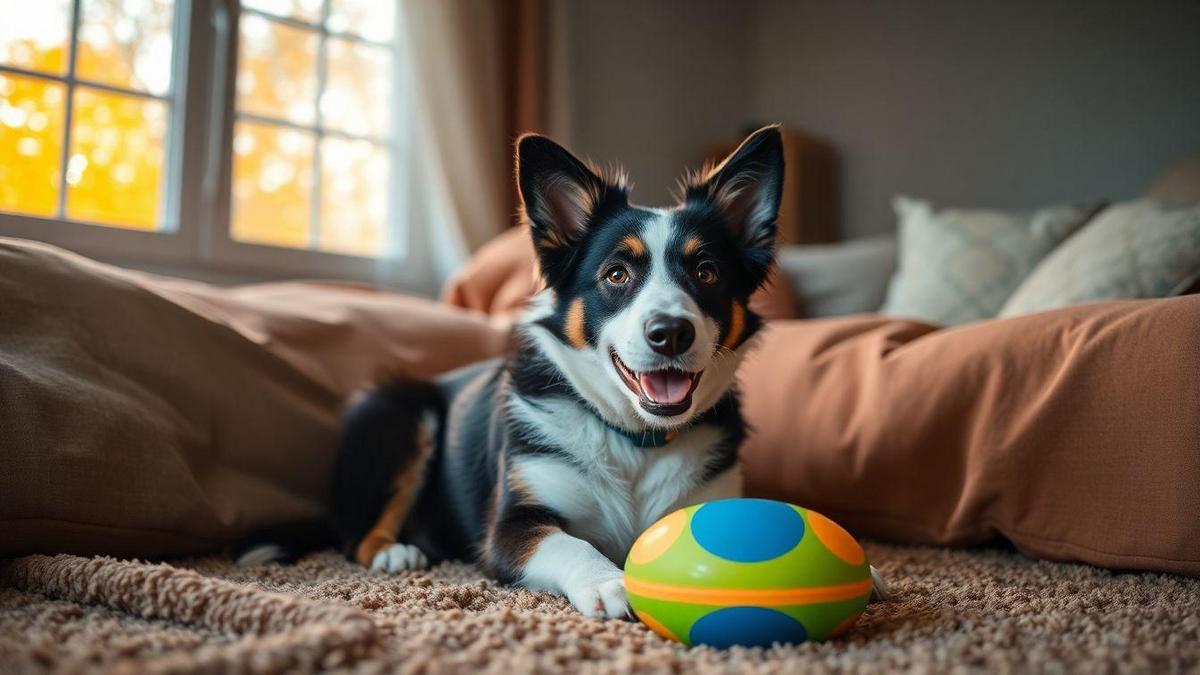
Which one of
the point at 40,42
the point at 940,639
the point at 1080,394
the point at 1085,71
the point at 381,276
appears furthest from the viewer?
the point at 1085,71

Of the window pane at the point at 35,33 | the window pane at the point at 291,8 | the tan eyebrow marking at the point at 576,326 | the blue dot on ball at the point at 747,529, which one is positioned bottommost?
the blue dot on ball at the point at 747,529

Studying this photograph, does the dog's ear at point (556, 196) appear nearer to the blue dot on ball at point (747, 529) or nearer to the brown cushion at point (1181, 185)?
the blue dot on ball at point (747, 529)

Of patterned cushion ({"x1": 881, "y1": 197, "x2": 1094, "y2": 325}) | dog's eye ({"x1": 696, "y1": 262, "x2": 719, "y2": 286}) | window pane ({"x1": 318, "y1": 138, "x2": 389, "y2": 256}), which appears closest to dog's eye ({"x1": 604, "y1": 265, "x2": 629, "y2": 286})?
dog's eye ({"x1": 696, "y1": 262, "x2": 719, "y2": 286})

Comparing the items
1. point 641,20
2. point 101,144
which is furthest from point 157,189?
point 641,20

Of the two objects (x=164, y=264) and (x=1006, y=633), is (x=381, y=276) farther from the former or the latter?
(x=1006, y=633)

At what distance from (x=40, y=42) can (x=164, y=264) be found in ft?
2.80

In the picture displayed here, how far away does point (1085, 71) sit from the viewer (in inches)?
171

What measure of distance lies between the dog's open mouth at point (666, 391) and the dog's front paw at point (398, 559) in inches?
23.9

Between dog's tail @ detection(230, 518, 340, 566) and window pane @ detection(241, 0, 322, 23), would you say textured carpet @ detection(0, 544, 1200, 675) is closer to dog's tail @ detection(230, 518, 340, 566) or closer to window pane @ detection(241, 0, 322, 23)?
dog's tail @ detection(230, 518, 340, 566)

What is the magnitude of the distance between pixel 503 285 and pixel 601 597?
189 centimetres

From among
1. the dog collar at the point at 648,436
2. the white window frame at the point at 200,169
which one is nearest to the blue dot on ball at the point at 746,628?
the dog collar at the point at 648,436

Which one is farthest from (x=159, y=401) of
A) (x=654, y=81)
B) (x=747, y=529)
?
(x=654, y=81)

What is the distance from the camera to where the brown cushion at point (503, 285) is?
3.00 m

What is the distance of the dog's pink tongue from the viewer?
152 centimetres
